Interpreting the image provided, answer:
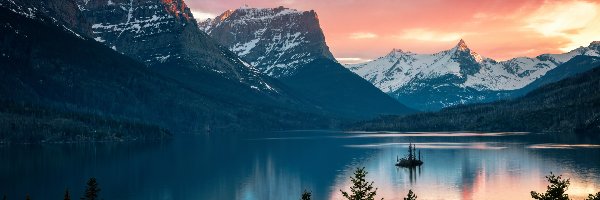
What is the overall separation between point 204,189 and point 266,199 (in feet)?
76.2

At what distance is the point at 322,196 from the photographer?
15125cm

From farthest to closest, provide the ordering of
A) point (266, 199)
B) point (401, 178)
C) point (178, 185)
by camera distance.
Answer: point (401, 178), point (178, 185), point (266, 199)

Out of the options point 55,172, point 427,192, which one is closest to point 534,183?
point 427,192

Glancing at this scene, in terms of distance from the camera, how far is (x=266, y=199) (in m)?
150

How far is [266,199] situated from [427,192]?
35611 millimetres

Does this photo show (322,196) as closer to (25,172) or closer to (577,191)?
(577,191)

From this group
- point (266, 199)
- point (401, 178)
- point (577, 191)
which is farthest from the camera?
point (401, 178)

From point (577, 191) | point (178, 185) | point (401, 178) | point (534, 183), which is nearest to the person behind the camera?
point (577, 191)

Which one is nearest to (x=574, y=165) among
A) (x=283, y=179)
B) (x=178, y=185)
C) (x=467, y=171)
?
(x=467, y=171)

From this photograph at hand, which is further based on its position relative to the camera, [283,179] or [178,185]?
[283,179]

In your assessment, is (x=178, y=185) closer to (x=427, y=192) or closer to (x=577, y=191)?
(x=427, y=192)

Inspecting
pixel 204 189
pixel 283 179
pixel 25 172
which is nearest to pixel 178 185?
pixel 204 189

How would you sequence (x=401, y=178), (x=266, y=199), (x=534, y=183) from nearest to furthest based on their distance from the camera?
(x=266, y=199)
(x=534, y=183)
(x=401, y=178)

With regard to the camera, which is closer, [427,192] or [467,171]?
[427,192]
